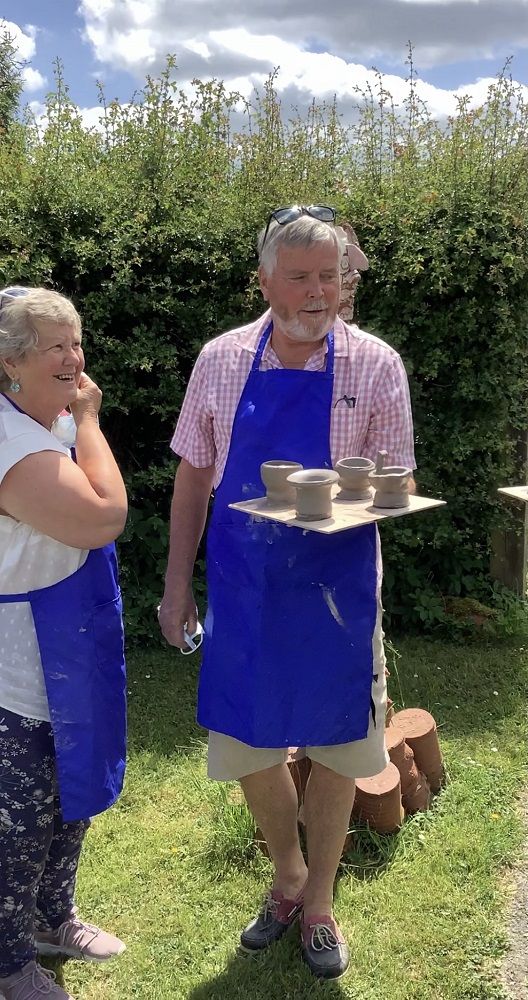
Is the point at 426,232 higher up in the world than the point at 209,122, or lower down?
lower down

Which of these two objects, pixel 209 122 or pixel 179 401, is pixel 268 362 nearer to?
pixel 179 401

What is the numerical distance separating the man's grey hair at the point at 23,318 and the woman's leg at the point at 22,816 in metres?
0.90

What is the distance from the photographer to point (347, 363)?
203 centimetres

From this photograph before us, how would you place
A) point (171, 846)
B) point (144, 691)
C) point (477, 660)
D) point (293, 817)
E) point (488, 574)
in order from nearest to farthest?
point (293, 817) < point (171, 846) < point (144, 691) < point (477, 660) < point (488, 574)

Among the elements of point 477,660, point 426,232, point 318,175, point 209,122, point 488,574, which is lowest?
point 477,660

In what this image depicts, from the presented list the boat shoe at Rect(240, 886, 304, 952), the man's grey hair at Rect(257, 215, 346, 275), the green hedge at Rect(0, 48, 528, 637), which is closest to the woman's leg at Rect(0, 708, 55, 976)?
the boat shoe at Rect(240, 886, 304, 952)

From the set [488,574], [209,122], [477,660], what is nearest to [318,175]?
[209,122]

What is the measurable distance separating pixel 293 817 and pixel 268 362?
1383 mm

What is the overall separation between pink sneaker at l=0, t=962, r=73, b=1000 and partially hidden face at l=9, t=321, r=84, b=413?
1.58 meters

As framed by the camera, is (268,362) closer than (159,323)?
Yes

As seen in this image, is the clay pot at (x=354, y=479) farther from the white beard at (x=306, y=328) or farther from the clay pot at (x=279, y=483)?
the white beard at (x=306, y=328)

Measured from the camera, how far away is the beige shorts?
2.16 metres

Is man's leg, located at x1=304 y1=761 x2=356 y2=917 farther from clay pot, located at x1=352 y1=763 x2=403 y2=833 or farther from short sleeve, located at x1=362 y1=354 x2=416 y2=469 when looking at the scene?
short sleeve, located at x1=362 y1=354 x2=416 y2=469

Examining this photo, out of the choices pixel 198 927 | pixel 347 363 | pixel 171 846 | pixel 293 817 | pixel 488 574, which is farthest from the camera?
pixel 488 574
